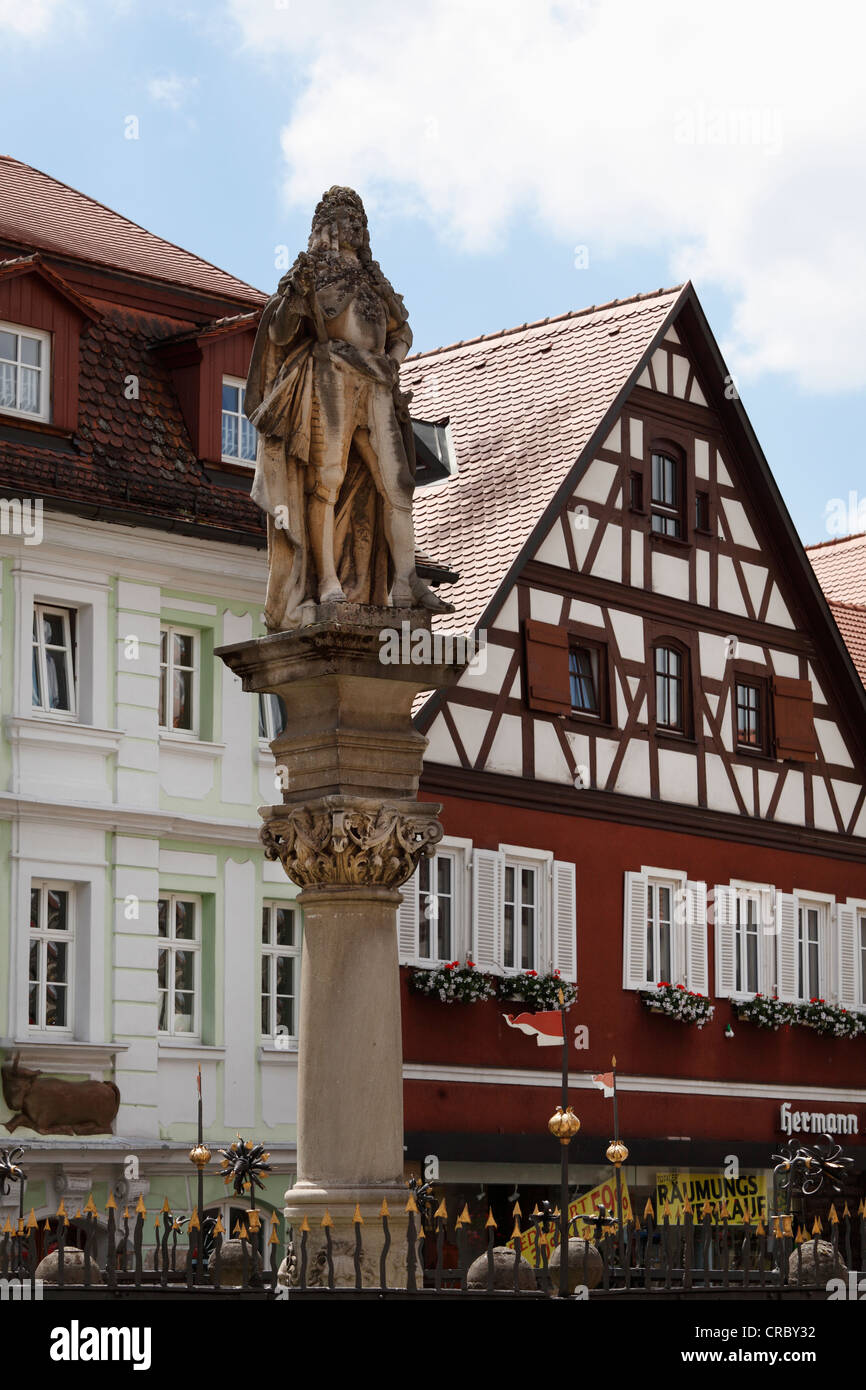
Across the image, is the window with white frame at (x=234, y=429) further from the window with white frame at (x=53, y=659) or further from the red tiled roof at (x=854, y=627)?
the red tiled roof at (x=854, y=627)

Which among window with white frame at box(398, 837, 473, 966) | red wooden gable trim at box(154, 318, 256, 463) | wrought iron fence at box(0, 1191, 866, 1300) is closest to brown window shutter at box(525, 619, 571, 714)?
window with white frame at box(398, 837, 473, 966)

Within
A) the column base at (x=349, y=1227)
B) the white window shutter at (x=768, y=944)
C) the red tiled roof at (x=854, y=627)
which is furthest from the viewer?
the red tiled roof at (x=854, y=627)

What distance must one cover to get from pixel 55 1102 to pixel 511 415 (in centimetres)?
1083

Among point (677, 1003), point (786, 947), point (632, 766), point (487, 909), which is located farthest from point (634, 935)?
point (786, 947)

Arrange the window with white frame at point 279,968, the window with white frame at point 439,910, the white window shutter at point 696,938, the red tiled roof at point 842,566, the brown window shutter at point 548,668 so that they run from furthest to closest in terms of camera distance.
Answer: the red tiled roof at point 842,566 → the white window shutter at point 696,938 → the brown window shutter at point 548,668 → the window with white frame at point 439,910 → the window with white frame at point 279,968

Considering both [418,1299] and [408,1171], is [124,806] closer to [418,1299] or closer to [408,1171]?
[408,1171]

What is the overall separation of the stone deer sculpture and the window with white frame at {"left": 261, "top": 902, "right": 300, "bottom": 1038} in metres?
2.31

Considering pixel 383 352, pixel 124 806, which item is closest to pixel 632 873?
pixel 124 806

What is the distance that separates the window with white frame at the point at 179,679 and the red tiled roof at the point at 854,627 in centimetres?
1225

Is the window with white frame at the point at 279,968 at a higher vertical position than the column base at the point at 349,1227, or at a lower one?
higher

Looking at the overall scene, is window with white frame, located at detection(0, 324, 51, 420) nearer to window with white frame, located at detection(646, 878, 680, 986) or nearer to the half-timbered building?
the half-timbered building

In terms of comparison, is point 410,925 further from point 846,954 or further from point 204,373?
point 846,954

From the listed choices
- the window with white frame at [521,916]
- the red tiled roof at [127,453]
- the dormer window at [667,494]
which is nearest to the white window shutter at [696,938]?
the window with white frame at [521,916]

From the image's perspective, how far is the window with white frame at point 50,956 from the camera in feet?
69.5
